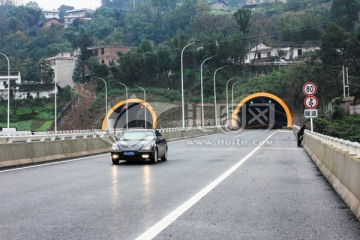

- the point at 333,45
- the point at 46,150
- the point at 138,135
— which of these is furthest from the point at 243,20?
the point at 46,150

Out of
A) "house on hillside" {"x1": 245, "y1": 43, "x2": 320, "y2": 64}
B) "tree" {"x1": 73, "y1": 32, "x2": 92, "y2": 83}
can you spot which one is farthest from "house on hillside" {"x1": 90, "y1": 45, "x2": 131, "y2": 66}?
"house on hillside" {"x1": 245, "y1": 43, "x2": 320, "y2": 64}

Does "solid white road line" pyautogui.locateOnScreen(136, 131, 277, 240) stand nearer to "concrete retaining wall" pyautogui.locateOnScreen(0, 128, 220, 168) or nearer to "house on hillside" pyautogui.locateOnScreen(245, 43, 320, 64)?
"concrete retaining wall" pyautogui.locateOnScreen(0, 128, 220, 168)

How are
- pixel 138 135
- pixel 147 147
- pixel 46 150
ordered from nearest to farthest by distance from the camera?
pixel 147 147 → pixel 138 135 → pixel 46 150

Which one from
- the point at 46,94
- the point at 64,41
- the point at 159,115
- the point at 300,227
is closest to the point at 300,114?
the point at 159,115

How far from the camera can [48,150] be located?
2338 centimetres

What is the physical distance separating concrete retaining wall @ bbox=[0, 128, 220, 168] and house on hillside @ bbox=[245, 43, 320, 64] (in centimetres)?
11224

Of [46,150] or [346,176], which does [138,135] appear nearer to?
[46,150]

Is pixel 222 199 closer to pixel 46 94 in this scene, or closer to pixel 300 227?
pixel 300 227

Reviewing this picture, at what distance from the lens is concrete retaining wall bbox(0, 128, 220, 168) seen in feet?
65.6

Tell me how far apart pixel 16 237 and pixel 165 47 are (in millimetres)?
134628

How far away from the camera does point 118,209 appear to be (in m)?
9.40

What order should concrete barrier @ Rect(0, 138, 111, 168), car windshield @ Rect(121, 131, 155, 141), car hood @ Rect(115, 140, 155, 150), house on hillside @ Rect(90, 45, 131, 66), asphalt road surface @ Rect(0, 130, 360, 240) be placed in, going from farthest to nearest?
house on hillside @ Rect(90, 45, 131, 66) < car windshield @ Rect(121, 131, 155, 141) < car hood @ Rect(115, 140, 155, 150) < concrete barrier @ Rect(0, 138, 111, 168) < asphalt road surface @ Rect(0, 130, 360, 240)

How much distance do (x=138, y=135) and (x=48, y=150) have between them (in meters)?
3.94

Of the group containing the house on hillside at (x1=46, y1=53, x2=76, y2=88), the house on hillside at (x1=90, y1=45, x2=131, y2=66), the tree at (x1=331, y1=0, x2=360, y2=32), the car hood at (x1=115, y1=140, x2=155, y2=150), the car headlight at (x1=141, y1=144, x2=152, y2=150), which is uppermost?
the tree at (x1=331, y1=0, x2=360, y2=32)
